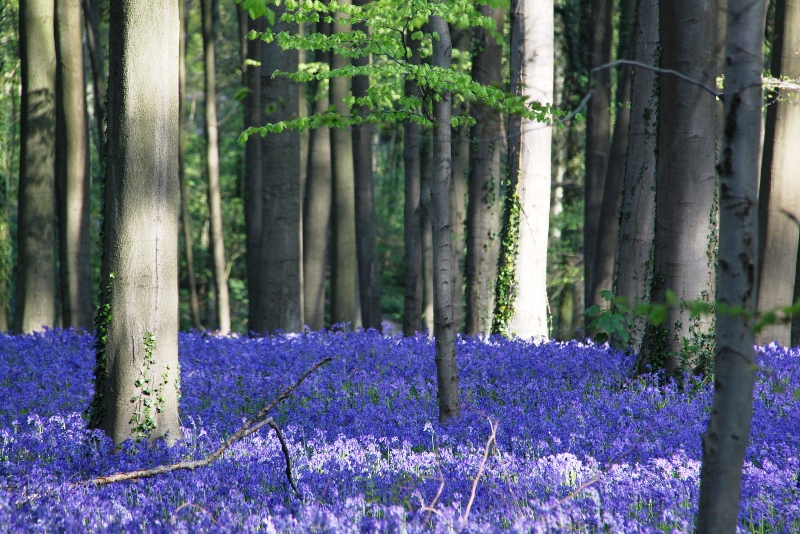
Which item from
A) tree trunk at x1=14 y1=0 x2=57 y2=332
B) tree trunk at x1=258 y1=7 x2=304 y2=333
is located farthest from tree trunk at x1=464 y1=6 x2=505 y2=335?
tree trunk at x1=14 y1=0 x2=57 y2=332

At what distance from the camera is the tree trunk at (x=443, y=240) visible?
6324 mm

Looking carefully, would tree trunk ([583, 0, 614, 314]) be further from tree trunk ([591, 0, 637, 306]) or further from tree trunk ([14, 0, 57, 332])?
tree trunk ([14, 0, 57, 332])

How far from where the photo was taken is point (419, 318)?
16.0 metres

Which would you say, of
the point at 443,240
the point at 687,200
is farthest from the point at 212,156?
the point at 443,240

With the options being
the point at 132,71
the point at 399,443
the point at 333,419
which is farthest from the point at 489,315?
the point at 132,71

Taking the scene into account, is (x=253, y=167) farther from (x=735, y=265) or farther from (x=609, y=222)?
(x=735, y=265)

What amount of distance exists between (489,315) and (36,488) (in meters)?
9.18

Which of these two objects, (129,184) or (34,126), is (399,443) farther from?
(34,126)

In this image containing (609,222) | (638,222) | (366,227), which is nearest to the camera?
(638,222)

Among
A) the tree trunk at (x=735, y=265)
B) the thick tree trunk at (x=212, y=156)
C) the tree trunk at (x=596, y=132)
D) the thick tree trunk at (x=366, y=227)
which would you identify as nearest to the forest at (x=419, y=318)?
the tree trunk at (x=735, y=265)

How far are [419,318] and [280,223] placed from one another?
494 centimetres

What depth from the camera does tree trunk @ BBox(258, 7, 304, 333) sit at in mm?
11953

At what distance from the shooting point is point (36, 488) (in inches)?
178

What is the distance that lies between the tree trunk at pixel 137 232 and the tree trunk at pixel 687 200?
16.0ft
